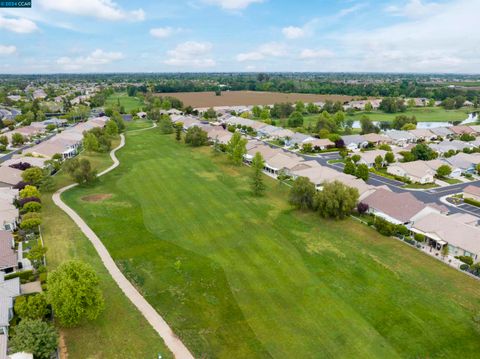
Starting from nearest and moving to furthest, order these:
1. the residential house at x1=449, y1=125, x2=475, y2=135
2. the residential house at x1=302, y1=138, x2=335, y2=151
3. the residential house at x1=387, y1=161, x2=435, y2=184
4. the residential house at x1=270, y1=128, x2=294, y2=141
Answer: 1. the residential house at x1=387, y1=161, x2=435, y2=184
2. the residential house at x1=302, y1=138, x2=335, y2=151
3. the residential house at x1=270, y1=128, x2=294, y2=141
4. the residential house at x1=449, y1=125, x2=475, y2=135

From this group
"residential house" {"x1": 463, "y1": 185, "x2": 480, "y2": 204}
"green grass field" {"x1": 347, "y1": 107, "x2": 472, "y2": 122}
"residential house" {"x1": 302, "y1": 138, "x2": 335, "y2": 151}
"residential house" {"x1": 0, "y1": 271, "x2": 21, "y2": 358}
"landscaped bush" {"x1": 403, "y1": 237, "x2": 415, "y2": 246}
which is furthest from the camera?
"green grass field" {"x1": 347, "y1": 107, "x2": 472, "y2": 122}

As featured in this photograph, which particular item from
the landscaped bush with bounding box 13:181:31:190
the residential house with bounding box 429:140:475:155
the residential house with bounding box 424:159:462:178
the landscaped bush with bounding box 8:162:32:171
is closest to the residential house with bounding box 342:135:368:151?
the residential house with bounding box 429:140:475:155

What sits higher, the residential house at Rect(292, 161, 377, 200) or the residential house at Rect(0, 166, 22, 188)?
the residential house at Rect(0, 166, 22, 188)

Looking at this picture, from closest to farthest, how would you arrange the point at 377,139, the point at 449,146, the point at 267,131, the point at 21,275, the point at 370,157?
1. the point at 21,275
2. the point at 370,157
3. the point at 449,146
4. the point at 377,139
5. the point at 267,131

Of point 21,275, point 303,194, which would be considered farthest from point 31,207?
point 303,194

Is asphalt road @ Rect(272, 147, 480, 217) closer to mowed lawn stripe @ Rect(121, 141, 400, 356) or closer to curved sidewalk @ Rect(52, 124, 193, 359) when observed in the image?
mowed lawn stripe @ Rect(121, 141, 400, 356)

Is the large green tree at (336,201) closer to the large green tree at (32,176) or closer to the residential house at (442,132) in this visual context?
the large green tree at (32,176)

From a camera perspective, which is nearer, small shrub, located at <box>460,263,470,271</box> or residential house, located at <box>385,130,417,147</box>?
small shrub, located at <box>460,263,470,271</box>

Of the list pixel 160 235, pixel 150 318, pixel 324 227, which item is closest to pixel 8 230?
pixel 160 235

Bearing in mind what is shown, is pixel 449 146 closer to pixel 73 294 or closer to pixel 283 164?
pixel 283 164
